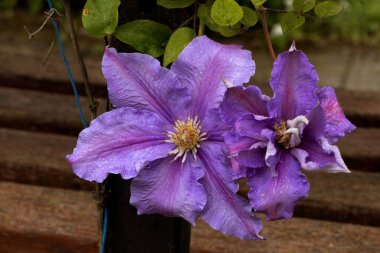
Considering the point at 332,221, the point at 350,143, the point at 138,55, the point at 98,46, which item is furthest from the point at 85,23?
the point at 98,46

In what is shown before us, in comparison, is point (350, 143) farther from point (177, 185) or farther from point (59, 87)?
point (177, 185)

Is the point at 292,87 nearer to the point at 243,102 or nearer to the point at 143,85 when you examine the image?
the point at 243,102

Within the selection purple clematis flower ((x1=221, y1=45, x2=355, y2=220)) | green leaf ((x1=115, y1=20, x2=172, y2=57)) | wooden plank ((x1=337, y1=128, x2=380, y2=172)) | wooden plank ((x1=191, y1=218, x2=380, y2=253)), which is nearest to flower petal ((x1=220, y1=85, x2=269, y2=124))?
purple clematis flower ((x1=221, y1=45, x2=355, y2=220))

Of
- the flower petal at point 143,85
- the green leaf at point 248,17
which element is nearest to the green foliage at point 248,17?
the green leaf at point 248,17

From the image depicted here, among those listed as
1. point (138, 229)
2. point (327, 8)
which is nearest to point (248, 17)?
point (327, 8)

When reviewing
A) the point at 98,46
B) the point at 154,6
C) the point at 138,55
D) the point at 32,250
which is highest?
the point at 98,46

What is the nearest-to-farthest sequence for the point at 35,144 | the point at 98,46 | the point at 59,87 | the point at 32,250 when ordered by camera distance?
the point at 32,250, the point at 35,144, the point at 59,87, the point at 98,46

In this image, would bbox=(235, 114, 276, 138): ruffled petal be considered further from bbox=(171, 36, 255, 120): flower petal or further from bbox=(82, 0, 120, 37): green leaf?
bbox=(82, 0, 120, 37): green leaf
